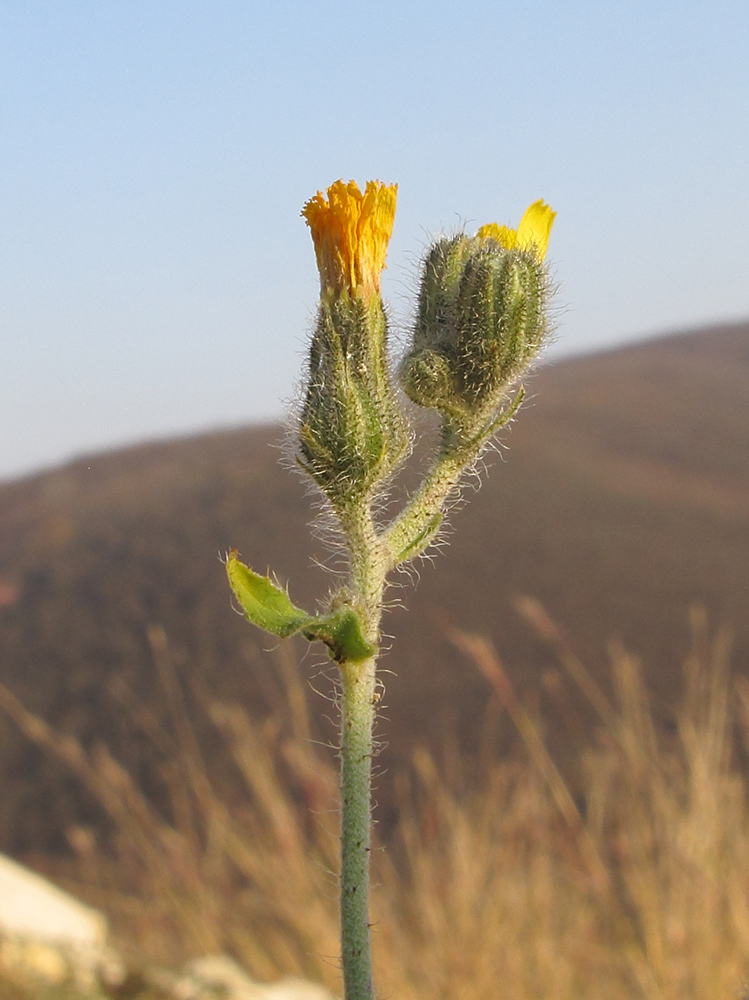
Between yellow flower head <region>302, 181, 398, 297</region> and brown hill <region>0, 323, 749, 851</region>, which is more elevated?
yellow flower head <region>302, 181, 398, 297</region>

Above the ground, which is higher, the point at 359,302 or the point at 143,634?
the point at 359,302

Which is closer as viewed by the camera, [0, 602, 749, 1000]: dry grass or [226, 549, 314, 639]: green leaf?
[226, 549, 314, 639]: green leaf

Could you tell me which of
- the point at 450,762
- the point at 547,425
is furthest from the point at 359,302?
the point at 547,425

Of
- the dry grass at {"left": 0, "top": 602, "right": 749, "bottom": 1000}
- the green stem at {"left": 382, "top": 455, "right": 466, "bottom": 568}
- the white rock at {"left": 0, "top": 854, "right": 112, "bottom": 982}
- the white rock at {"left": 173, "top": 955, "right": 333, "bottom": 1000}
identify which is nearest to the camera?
the green stem at {"left": 382, "top": 455, "right": 466, "bottom": 568}

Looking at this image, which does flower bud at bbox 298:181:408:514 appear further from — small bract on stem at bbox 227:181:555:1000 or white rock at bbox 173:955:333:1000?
white rock at bbox 173:955:333:1000

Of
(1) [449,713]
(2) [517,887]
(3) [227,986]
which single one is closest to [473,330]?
(3) [227,986]

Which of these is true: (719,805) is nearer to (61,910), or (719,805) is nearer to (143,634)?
(61,910)

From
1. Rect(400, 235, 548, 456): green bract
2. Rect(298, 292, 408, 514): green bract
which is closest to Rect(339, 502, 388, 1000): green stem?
Rect(298, 292, 408, 514): green bract

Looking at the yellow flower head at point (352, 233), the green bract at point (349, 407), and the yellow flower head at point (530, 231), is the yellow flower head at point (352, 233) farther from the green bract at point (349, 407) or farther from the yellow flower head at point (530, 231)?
the yellow flower head at point (530, 231)
